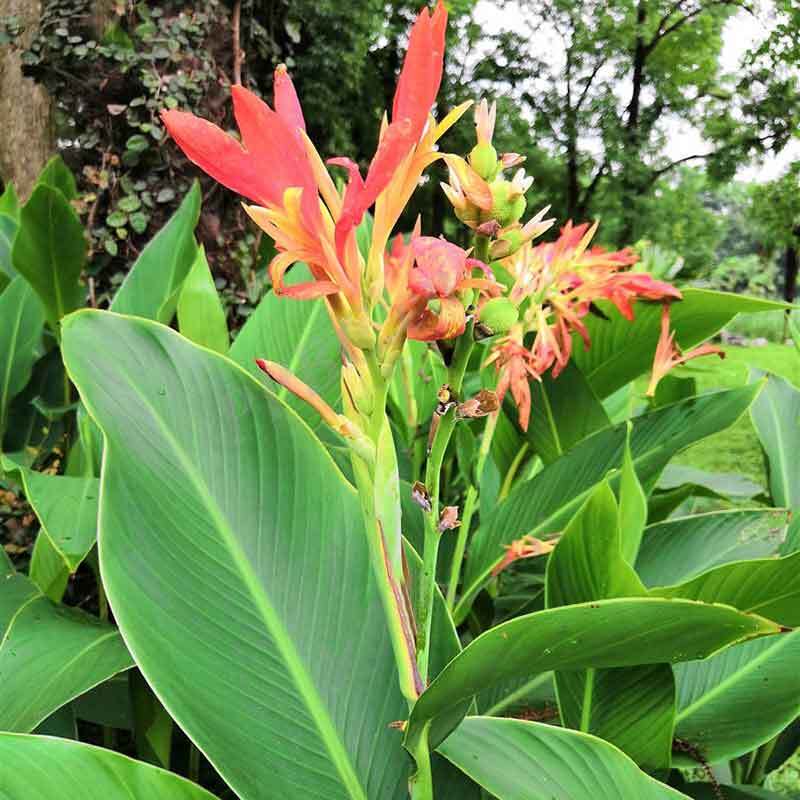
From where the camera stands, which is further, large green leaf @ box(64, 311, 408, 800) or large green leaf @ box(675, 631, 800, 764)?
large green leaf @ box(675, 631, 800, 764)

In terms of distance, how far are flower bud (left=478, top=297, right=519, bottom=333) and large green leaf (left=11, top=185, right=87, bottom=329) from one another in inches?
44.4

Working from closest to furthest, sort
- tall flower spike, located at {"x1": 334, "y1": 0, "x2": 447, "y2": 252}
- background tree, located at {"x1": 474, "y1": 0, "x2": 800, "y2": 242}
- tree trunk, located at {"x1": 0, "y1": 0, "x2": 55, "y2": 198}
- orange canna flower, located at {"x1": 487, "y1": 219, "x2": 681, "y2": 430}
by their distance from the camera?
tall flower spike, located at {"x1": 334, "y1": 0, "x2": 447, "y2": 252}, orange canna flower, located at {"x1": 487, "y1": 219, "x2": 681, "y2": 430}, tree trunk, located at {"x1": 0, "y1": 0, "x2": 55, "y2": 198}, background tree, located at {"x1": 474, "y1": 0, "x2": 800, "y2": 242}

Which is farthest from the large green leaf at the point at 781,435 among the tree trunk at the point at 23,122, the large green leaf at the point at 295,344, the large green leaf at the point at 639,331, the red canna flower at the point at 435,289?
the tree trunk at the point at 23,122

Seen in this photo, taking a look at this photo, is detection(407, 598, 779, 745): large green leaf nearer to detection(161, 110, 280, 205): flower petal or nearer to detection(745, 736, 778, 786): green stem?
detection(161, 110, 280, 205): flower petal

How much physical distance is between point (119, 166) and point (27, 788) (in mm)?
1769

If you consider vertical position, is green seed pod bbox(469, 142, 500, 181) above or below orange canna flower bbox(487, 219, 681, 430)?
above

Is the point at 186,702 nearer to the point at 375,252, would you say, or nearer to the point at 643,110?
the point at 375,252

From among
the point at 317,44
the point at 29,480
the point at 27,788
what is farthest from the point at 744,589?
the point at 317,44

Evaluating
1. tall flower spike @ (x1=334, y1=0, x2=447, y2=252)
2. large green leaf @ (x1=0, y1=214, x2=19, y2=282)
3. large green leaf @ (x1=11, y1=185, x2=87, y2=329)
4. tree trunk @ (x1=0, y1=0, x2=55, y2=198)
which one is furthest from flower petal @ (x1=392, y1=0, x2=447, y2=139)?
tree trunk @ (x1=0, y1=0, x2=55, y2=198)

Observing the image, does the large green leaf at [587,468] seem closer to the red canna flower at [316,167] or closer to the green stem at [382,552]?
the green stem at [382,552]

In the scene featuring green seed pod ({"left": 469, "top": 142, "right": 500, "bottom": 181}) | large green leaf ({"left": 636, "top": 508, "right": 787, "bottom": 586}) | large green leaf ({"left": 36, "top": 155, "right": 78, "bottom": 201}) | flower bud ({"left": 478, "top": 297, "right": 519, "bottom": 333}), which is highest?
large green leaf ({"left": 36, "top": 155, "right": 78, "bottom": 201})

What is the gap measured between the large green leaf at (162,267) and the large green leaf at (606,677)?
0.84 m

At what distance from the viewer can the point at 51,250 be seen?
1.43 meters

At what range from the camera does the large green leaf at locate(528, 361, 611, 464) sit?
1.07 metres
